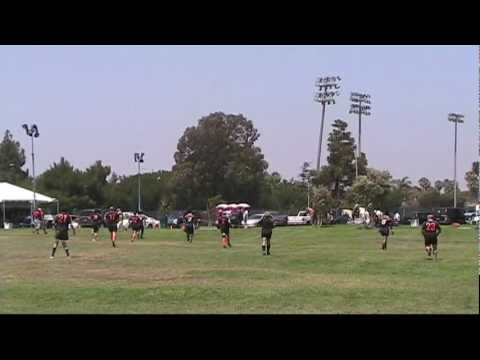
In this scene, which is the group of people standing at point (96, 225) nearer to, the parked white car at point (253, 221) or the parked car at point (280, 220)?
the parked white car at point (253, 221)

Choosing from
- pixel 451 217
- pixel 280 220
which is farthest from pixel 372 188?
pixel 280 220

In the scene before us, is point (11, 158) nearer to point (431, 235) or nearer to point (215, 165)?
point (215, 165)

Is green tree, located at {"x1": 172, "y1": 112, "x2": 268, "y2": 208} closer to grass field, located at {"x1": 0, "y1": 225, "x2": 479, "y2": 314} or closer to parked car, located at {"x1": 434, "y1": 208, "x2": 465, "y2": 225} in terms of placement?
parked car, located at {"x1": 434, "y1": 208, "x2": 465, "y2": 225}

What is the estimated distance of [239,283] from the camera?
55.7ft

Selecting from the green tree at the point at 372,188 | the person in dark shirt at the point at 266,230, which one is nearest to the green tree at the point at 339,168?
the green tree at the point at 372,188

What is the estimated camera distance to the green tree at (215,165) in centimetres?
8819

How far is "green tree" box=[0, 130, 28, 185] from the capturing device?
118 meters

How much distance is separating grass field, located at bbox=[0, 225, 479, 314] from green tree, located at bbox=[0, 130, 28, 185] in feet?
310

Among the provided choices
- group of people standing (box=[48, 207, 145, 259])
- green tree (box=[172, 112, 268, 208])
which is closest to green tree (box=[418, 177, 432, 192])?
green tree (box=[172, 112, 268, 208])

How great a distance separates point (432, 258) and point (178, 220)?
44468mm

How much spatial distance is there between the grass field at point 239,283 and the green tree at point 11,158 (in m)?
94.6

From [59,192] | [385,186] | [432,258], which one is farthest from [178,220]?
[432,258]
